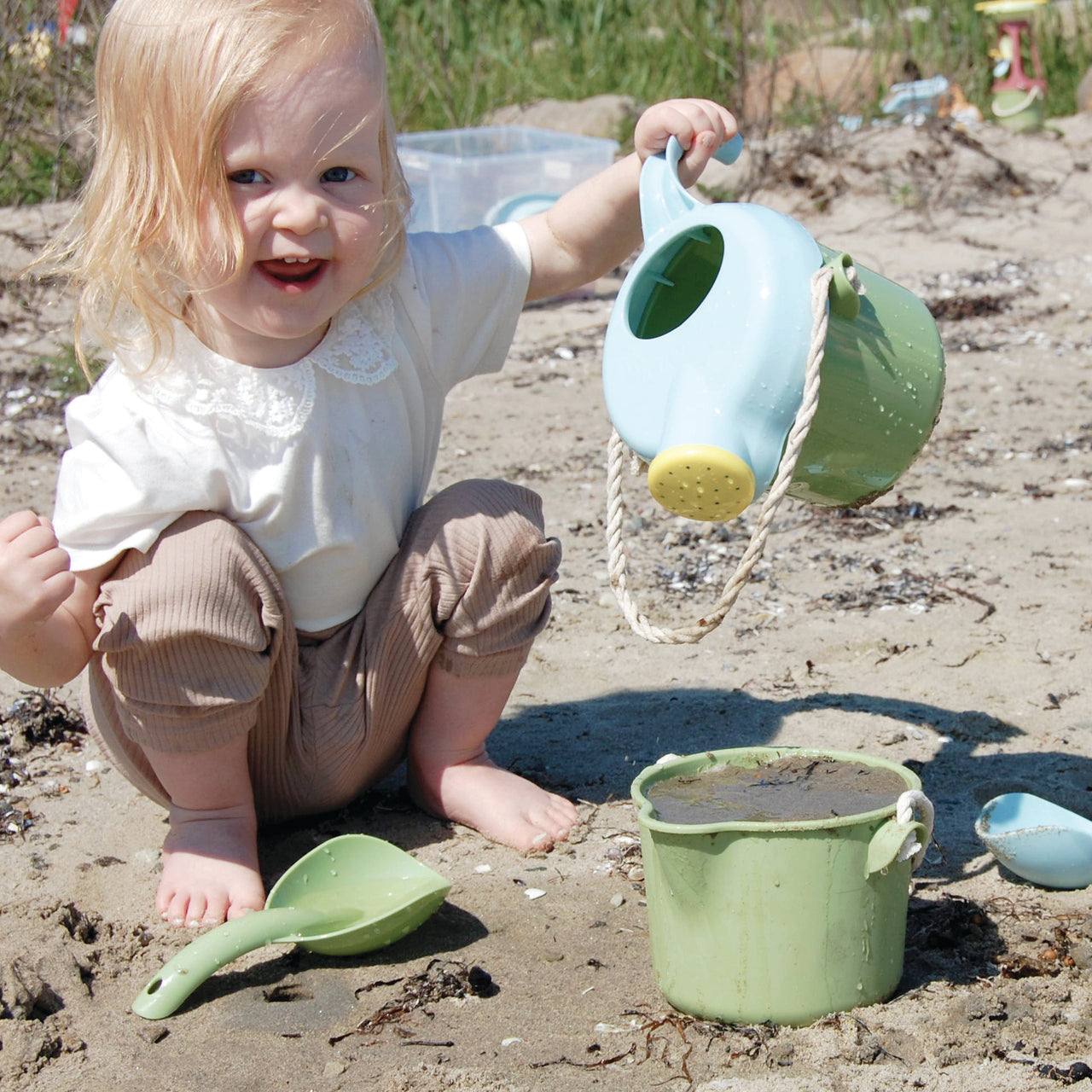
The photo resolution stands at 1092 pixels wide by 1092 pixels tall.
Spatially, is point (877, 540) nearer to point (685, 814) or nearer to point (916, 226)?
point (685, 814)

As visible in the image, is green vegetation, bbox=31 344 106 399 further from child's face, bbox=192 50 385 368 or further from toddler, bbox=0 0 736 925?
child's face, bbox=192 50 385 368

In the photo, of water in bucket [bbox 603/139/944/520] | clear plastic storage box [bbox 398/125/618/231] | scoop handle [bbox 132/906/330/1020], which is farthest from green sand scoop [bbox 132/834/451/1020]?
clear plastic storage box [bbox 398/125/618/231]

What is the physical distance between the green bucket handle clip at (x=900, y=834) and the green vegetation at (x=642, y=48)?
554 centimetres

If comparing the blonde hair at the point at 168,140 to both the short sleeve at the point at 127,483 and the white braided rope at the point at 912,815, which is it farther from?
the white braided rope at the point at 912,815

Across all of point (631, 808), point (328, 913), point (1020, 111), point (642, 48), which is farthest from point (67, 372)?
point (1020, 111)

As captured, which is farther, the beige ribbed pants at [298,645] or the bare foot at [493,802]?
the bare foot at [493,802]

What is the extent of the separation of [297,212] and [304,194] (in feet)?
0.09

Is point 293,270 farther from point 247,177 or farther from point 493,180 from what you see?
point 493,180

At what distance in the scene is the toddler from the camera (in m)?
1.66

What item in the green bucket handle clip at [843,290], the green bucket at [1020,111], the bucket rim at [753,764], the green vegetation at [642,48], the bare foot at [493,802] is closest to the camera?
the bucket rim at [753,764]

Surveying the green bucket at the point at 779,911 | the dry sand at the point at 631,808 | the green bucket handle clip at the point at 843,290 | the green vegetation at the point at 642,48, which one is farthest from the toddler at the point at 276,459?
the green vegetation at the point at 642,48

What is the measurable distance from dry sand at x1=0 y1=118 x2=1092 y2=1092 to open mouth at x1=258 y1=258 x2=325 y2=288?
774mm

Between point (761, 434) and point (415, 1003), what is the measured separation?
720 mm

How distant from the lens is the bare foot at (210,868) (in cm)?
175
